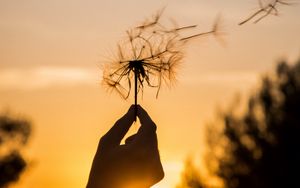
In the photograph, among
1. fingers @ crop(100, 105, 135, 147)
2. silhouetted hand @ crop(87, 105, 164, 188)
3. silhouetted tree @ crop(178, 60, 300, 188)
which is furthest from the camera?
silhouetted tree @ crop(178, 60, 300, 188)

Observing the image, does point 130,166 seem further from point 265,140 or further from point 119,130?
point 265,140

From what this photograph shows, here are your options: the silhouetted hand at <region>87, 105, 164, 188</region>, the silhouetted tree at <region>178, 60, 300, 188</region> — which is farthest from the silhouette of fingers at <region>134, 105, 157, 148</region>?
the silhouetted tree at <region>178, 60, 300, 188</region>

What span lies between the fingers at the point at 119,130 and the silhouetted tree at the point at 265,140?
71.9 feet

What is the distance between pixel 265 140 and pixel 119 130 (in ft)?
78.7

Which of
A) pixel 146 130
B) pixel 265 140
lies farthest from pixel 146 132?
pixel 265 140

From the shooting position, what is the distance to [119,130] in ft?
6.76

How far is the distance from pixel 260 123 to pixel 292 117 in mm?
2040

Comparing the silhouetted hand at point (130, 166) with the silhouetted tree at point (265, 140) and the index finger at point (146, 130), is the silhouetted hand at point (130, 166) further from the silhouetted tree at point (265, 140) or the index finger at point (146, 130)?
the silhouetted tree at point (265, 140)

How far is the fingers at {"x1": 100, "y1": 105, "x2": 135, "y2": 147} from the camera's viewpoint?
2.02 m

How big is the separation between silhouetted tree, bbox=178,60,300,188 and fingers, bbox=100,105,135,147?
71.9 ft

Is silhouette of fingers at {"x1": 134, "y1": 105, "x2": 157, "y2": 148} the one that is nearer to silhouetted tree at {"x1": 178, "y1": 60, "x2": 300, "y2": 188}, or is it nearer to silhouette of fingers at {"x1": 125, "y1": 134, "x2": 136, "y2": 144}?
silhouette of fingers at {"x1": 125, "y1": 134, "x2": 136, "y2": 144}

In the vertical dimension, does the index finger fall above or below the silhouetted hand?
above

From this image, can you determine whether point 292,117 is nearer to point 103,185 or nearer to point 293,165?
point 293,165

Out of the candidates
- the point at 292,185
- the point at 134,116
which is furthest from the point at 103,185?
the point at 292,185
